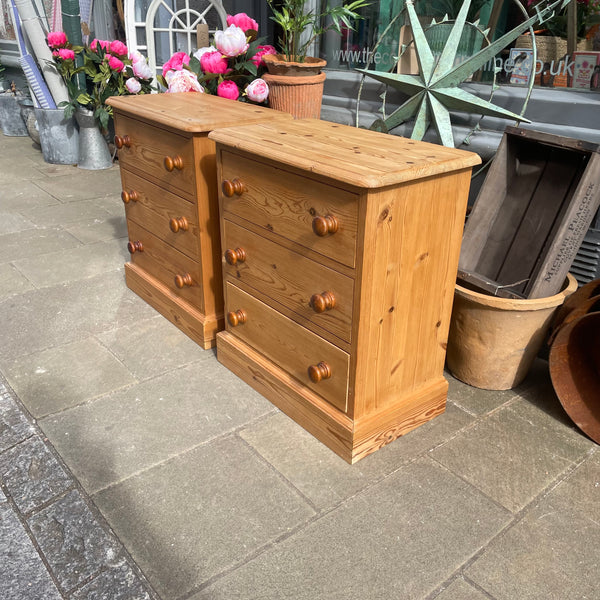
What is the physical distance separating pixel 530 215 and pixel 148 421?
6.19ft

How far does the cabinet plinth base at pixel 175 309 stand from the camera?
2936 millimetres

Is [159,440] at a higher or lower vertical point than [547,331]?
lower

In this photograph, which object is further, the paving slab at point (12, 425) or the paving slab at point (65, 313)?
the paving slab at point (65, 313)

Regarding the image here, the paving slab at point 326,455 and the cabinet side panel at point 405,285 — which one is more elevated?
the cabinet side panel at point 405,285

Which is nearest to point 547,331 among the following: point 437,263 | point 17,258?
point 437,263

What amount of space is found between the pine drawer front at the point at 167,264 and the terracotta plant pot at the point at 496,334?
1.25 meters

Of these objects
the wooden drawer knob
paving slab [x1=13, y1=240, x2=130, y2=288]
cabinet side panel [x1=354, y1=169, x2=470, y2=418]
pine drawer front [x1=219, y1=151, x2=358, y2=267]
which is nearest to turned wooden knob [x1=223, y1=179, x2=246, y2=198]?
pine drawer front [x1=219, y1=151, x2=358, y2=267]

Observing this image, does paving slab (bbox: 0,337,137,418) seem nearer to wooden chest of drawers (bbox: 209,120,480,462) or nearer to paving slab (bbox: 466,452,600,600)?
wooden chest of drawers (bbox: 209,120,480,462)

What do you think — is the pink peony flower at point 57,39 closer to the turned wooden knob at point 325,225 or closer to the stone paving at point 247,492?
the stone paving at point 247,492

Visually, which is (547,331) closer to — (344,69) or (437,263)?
(437,263)

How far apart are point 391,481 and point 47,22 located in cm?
647

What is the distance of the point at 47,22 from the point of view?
6.43m

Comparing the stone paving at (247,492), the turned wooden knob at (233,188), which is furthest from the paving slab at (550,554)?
the turned wooden knob at (233,188)

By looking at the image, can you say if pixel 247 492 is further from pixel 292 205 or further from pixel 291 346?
pixel 292 205
